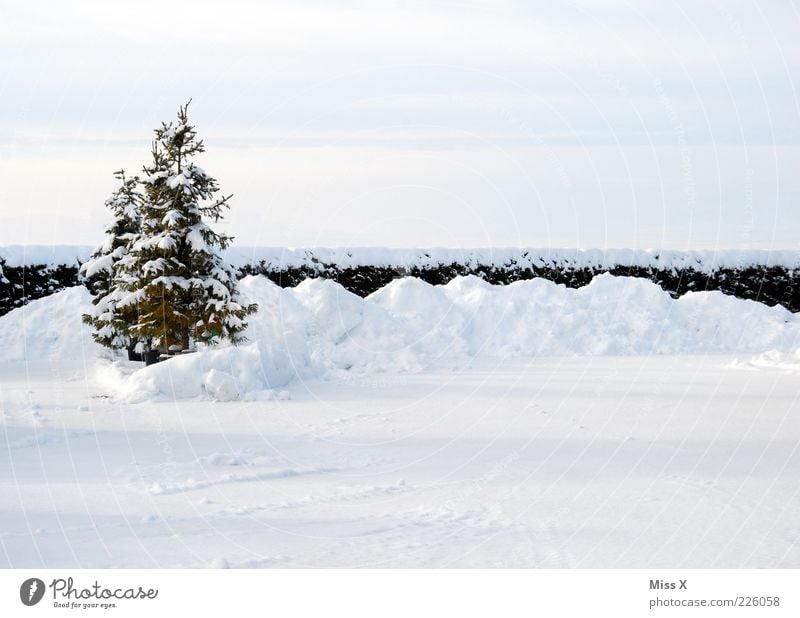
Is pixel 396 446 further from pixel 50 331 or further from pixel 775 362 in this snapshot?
pixel 50 331

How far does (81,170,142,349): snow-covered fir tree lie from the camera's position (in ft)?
60.9

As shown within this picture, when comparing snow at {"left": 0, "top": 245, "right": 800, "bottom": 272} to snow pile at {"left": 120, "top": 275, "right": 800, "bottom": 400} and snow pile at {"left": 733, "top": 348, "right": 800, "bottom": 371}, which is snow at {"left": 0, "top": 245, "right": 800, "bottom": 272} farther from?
snow pile at {"left": 733, "top": 348, "right": 800, "bottom": 371}

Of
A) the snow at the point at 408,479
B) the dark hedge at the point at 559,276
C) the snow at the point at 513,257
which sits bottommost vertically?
the snow at the point at 408,479

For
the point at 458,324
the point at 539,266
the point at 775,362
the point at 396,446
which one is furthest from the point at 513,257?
the point at 396,446

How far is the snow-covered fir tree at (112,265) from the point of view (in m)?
18.6

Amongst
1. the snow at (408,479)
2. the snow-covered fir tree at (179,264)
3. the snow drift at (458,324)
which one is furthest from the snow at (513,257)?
the snow at (408,479)

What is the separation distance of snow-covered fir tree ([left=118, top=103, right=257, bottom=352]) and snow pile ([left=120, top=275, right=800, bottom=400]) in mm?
1112

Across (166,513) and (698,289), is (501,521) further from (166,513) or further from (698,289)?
(698,289)

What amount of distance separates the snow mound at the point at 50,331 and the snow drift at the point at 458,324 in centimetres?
3

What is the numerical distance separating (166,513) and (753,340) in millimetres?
18499

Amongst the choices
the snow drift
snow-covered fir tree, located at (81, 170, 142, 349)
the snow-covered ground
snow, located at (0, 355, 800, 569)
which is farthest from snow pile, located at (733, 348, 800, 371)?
snow-covered fir tree, located at (81, 170, 142, 349)

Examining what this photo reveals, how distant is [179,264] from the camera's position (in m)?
16.7

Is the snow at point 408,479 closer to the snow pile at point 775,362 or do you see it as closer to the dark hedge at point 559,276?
the snow pile at point 775,362

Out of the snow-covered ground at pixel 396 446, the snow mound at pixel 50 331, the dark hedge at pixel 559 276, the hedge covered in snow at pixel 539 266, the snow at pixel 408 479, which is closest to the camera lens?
the snow at pixel 408 479
